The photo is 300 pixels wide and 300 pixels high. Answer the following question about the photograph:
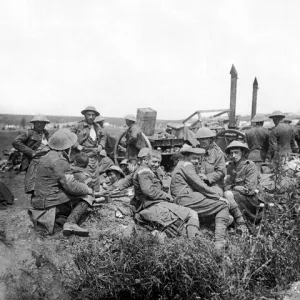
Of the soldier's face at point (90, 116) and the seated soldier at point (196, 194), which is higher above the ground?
the soldier's face at point (90, 116)

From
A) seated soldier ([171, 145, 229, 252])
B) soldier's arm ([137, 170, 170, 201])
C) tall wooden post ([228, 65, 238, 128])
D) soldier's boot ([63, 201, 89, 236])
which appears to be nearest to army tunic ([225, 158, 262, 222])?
seated soldier ([171, 145, 229, 252])

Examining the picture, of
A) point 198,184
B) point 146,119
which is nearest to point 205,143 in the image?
point 198,184

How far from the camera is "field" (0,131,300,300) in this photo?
363 centimetres

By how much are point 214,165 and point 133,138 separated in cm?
304

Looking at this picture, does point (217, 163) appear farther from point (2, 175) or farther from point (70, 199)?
point (2, 175)

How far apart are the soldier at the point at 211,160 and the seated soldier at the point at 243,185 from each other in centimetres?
17

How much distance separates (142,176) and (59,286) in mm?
1862

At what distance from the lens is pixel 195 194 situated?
540 centimetres

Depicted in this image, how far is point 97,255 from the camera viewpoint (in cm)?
381

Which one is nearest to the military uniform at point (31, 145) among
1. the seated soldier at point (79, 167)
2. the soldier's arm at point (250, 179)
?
the seated soldier at point (79, 167)

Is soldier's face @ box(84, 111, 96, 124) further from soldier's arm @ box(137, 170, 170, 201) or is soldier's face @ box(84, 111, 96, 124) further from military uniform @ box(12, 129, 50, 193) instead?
soldier's arm @ box(137, 170, 170, 201)

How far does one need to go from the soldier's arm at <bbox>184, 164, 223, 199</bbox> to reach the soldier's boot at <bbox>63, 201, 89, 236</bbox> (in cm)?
154

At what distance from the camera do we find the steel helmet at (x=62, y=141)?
5113 mm

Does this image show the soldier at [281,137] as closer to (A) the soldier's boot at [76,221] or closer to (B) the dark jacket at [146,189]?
(B) the dark jacket at [146,189]
